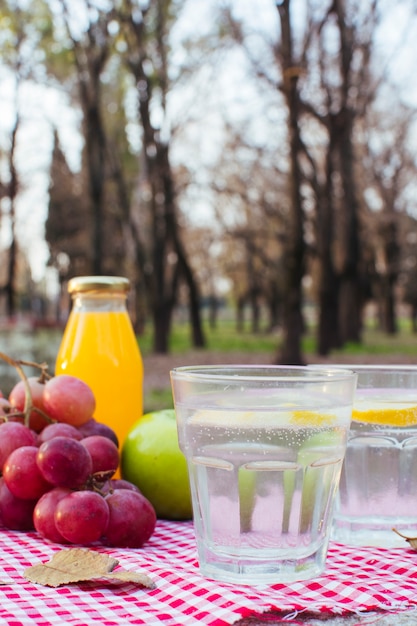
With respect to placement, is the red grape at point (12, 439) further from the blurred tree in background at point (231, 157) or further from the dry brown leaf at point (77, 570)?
the blurred tree in background at point (231, 157)

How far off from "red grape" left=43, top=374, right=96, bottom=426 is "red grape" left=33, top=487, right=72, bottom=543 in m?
0.20

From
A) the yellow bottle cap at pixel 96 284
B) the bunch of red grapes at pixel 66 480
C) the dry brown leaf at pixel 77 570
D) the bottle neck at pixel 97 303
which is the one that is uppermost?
the yellow bottle cap at pixel 96 284

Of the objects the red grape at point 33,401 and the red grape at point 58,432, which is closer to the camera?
the red grape at point 58,432

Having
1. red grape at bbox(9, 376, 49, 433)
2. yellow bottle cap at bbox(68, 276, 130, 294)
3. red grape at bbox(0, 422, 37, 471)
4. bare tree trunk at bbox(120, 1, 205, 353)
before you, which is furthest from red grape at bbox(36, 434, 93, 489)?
bare tree trunk at bbox(120, 1, 205, 353)

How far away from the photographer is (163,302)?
53.6 ft

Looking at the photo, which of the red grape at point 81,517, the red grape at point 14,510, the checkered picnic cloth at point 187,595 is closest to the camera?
the checkered picnic cloth at point 187,595

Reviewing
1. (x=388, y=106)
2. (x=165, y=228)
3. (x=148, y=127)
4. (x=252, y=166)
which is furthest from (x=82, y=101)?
(x=388, y=106)

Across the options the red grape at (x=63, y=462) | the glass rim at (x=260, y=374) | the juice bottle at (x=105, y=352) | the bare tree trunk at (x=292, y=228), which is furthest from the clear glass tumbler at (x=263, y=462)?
the bare tree trunk at (x=292, y=228)

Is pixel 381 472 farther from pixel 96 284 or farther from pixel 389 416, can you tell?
pixel 96 284

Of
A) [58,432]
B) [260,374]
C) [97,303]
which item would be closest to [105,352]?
[97,303]

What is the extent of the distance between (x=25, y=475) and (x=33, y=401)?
0.24m

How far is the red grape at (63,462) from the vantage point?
1261 mm

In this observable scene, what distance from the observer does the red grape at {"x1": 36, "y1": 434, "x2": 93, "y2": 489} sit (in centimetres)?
126

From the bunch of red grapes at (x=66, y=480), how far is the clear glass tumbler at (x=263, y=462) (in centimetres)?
23
